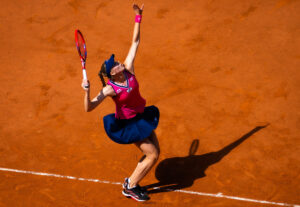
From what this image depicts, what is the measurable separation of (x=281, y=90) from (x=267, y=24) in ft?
9.24

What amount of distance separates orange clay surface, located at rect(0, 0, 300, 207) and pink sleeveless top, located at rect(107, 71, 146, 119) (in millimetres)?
1621

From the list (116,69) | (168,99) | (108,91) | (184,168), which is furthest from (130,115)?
(168,99)

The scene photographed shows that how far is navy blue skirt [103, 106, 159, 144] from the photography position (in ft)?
20.8

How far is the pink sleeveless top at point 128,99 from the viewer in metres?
6.11

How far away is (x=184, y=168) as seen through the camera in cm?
755

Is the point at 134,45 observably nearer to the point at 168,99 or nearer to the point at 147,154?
the point at 147,154

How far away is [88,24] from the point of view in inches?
472

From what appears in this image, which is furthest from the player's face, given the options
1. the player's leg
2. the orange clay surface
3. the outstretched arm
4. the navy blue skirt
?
the orange clay surface

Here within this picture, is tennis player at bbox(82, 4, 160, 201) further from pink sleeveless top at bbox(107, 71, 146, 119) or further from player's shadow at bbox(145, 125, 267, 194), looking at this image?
player's shadow at bbox(145, 125, 267, 194)

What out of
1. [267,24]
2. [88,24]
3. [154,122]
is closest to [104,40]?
[88,24]

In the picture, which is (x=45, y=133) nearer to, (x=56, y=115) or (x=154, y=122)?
(x=56, y=115)

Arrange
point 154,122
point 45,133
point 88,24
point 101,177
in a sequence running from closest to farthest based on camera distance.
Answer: point 154,122
point 101,177
point 45,133
point 88,24

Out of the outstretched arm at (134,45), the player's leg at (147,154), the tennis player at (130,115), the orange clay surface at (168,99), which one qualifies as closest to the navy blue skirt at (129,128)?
the tennis player at (130,115)

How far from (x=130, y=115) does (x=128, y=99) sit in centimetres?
36
